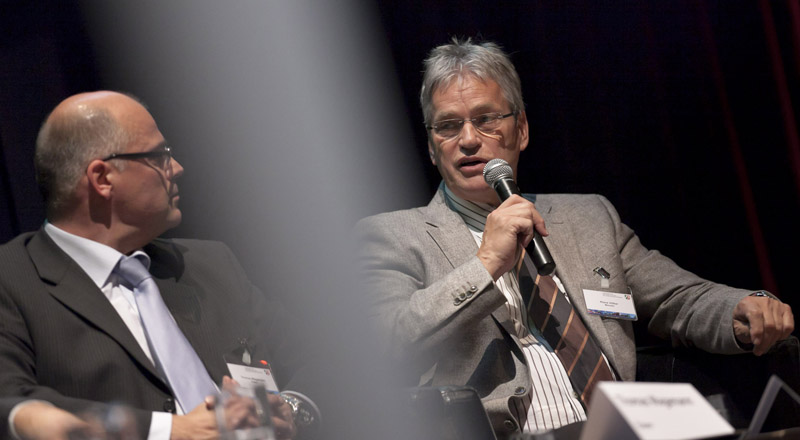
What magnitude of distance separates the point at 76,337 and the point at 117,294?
7.1 inches

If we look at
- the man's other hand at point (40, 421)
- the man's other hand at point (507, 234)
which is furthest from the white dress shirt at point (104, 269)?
the man's other hand at point (507, 234)

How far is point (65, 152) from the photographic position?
6.02ft

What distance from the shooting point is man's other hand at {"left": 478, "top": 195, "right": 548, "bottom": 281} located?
1.98m

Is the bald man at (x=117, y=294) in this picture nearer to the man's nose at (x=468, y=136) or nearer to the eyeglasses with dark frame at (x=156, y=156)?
the eyeglasses with dark frame at (x=156, y=156)

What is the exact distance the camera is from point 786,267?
3.08 meters

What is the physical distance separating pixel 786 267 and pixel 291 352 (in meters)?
2.11

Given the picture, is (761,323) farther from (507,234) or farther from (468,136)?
(468,136)

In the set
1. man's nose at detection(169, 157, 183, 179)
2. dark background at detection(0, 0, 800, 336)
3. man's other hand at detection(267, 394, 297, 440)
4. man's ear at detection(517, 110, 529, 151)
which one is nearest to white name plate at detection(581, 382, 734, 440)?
man's other hand at detection(267, 394, 297, 440)

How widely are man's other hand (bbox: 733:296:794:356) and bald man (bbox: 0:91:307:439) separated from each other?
1.17 meters

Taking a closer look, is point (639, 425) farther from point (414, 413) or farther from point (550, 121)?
point (550, 121)

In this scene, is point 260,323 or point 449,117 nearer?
point 260,323

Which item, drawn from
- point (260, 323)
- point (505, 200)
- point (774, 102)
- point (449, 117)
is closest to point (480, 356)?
point (505, 200)

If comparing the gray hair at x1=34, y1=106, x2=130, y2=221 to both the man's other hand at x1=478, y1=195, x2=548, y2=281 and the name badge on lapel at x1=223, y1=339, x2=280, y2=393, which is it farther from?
the man's other hand at x1=478, y1=195, x2=548, y2=281

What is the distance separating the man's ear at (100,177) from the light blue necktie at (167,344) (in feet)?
0.57
